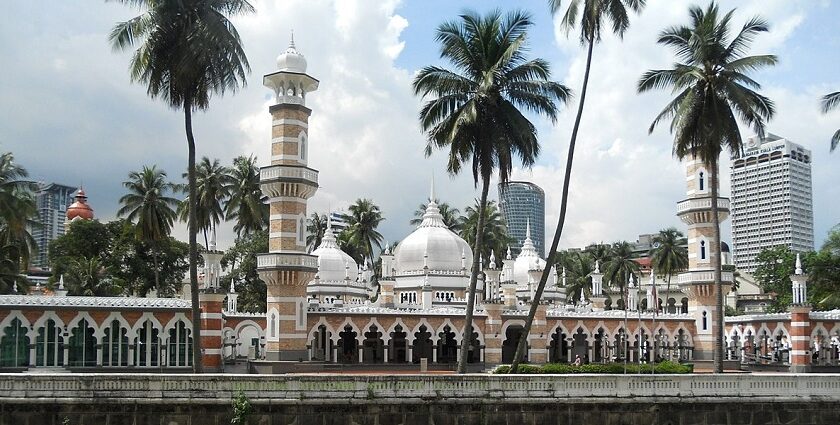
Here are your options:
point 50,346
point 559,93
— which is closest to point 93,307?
point 50,346

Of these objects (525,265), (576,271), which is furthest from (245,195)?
(576,271)

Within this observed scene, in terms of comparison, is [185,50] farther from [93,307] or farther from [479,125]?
[93,307]

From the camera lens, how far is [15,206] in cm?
4259

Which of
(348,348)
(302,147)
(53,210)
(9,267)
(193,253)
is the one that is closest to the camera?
(193,253)

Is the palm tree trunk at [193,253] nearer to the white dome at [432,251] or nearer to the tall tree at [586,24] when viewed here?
the tall tree at [586,24]

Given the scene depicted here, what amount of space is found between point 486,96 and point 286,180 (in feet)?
42.3

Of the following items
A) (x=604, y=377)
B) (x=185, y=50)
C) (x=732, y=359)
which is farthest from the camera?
(x=732, y=359)

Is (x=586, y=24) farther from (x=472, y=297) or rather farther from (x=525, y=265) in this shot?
(x=525, y=265)

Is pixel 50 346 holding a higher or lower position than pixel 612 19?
lower

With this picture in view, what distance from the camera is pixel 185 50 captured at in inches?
1102

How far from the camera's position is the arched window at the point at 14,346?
35219 mm

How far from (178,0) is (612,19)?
15922mm

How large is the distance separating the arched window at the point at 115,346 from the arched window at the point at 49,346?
1.79 meters

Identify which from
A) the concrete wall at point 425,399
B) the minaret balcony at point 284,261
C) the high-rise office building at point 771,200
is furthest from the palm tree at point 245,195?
the high-rise office building at point 771,200
